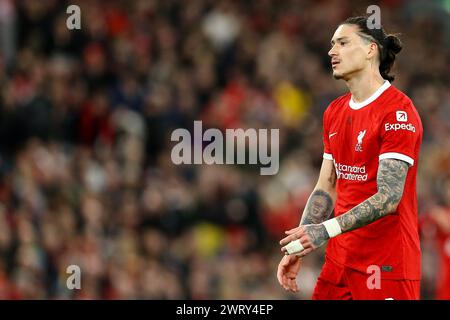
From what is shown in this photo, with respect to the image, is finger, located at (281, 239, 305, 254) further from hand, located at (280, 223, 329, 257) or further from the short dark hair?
the short dark hair

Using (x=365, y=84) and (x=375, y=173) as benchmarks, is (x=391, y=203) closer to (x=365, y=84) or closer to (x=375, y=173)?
(x=375, y=173)

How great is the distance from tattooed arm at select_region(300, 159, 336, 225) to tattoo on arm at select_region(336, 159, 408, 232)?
0.62 m

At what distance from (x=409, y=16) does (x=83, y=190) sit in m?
6.26

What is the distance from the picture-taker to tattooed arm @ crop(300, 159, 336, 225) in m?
6.40

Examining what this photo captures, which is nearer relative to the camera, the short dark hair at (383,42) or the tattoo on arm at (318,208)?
the short dark hair at (383,42)

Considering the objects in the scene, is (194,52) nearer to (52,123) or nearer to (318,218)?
(52,123)

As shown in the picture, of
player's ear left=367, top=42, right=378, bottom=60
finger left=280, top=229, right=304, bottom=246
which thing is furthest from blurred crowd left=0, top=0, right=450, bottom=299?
finger left=280, top=229, right=304, bottom=246

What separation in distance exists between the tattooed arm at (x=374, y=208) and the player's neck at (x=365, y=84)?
0.53m

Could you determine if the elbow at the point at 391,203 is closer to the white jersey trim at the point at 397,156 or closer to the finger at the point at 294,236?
the white jersey trim at the point at 397,156

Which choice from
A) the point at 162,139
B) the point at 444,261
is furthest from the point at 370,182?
the point at 162,139

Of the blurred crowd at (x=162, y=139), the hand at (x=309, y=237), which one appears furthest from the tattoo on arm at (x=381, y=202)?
the blurred crowd at (x=162, y=139)

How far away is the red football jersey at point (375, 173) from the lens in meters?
5.89

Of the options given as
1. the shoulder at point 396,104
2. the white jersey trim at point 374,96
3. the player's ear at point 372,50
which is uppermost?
the player's ear at point 372,50

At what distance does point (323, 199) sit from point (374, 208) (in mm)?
702
